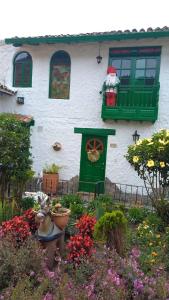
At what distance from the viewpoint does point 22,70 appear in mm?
12992

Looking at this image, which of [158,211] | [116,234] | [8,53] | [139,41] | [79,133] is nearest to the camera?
[116,234]

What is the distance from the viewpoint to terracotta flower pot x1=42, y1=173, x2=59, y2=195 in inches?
463

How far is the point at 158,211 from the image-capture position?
24.9 feet

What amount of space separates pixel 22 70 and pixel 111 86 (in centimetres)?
385

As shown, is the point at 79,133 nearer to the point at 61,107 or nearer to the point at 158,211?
the point at 61,107

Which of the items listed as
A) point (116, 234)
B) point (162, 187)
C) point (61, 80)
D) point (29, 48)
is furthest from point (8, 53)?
point (116, 234)

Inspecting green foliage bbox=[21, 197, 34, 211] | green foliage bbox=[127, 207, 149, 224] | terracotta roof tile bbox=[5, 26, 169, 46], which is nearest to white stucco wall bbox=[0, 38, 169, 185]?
terracotta roof tile bbox=[5, 26, 169, 46]

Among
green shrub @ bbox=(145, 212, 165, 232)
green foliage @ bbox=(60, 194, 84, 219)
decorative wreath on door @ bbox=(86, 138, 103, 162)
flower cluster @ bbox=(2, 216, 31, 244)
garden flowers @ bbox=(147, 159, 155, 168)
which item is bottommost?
green shrub @ bbox=(145, 212, 165, 232)

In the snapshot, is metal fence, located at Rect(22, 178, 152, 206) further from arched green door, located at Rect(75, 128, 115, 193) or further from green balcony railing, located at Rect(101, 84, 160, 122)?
green balcony railing, located at Rect(101, 84, 160, 122)

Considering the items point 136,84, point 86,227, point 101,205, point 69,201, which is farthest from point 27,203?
point 136,84

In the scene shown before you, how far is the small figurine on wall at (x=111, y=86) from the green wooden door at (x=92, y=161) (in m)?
1.38

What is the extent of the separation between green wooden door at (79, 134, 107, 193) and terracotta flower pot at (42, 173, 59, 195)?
3.15 ft

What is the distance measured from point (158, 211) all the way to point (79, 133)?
17.8ft

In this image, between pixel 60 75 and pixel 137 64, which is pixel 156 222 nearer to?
pixel 137 64
